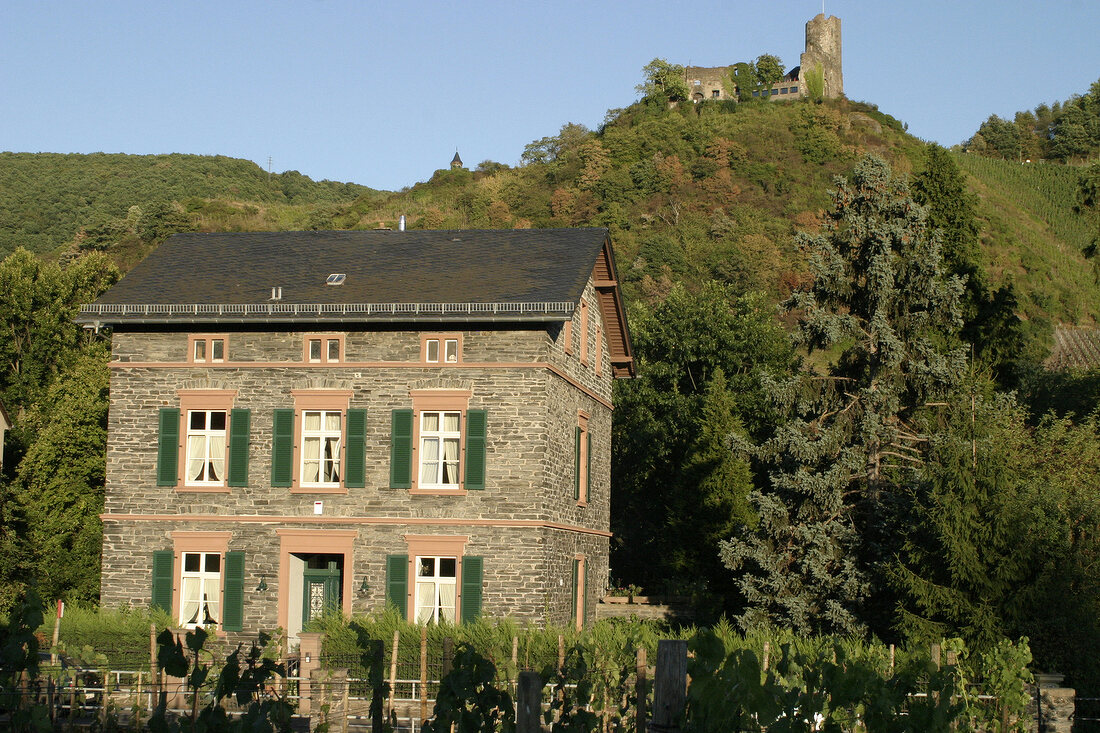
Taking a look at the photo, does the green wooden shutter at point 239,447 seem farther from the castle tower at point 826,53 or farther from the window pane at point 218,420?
the castle tower at point 826,53

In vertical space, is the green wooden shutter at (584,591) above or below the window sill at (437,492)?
below

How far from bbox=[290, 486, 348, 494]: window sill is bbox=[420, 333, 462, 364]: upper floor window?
9.23ft

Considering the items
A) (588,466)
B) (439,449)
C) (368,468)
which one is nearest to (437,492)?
(439,449)

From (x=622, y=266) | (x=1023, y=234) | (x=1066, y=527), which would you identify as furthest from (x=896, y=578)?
(x=1023, y=234)

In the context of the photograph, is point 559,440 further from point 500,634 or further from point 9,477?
point 9,477

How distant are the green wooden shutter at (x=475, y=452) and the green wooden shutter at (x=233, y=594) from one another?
4.49 m

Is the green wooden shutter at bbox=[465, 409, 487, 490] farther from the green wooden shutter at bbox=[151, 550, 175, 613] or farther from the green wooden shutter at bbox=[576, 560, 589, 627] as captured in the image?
the green wooden shutter at bbox=[151, 550, 175, 613]

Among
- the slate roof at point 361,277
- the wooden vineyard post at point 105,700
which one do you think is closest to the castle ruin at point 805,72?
the slate roof at point 361,277

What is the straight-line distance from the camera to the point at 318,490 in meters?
22.8

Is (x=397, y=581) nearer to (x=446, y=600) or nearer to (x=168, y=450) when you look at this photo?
(x=446, y=600)

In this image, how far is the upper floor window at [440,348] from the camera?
22.6 meters

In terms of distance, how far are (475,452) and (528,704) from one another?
15496 mm

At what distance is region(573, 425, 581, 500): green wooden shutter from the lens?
25.1m

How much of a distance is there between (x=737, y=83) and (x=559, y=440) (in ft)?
324
